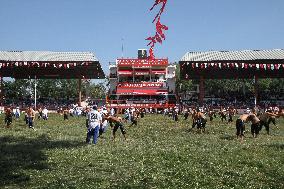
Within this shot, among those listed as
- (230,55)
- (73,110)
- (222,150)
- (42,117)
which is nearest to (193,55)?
(230,55)

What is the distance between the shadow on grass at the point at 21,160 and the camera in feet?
32.6

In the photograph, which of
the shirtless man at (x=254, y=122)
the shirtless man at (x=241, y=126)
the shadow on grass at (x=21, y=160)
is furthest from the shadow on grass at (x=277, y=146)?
the shadow on grass at (x=21, y=160)

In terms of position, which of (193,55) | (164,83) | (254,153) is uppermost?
(193,55)

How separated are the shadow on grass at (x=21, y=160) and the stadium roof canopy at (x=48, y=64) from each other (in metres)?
46.3

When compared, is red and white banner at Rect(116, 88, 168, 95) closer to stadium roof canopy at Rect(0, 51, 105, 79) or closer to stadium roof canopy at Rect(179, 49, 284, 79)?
stadium roof canopy at Rect(179, 49, 284, 79)

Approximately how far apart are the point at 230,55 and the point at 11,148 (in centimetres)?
5495

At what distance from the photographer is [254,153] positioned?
14359 millimetres

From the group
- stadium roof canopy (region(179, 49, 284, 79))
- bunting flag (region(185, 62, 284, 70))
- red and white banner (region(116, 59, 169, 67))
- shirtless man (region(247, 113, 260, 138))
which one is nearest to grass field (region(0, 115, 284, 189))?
shirtless man (region(247, 113, 260, 138))

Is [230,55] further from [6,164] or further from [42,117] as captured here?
[6,164]

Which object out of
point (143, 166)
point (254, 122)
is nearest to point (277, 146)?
point (254, 122)

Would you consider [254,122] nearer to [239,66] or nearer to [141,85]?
[239,66]

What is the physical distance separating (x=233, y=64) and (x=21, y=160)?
169ft

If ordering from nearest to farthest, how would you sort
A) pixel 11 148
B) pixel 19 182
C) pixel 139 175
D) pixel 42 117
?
pixel 19 182, pixel 139 175, pixel 11 148, pixel 42 117

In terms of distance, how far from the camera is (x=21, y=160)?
12.8 metres
